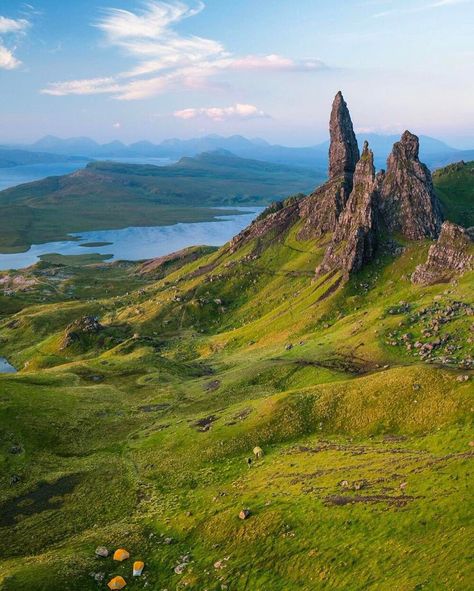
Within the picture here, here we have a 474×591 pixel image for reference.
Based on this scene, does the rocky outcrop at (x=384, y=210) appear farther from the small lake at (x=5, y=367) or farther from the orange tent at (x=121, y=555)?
the small lake at (x=5, y=367)

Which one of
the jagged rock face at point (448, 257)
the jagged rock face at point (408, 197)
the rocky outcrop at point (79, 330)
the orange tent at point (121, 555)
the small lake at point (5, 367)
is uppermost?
the jagged rock face at point (408, 197)

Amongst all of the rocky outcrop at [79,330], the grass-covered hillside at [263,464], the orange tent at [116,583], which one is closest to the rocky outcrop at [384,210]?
the grass-covered hillside at [263,464]

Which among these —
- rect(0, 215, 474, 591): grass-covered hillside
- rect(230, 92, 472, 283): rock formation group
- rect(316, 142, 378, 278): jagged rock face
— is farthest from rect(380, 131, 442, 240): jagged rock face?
rect(0, 215, 474, 591): grass-covered hillside

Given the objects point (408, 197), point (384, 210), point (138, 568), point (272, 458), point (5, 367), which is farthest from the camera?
point (5, 367)

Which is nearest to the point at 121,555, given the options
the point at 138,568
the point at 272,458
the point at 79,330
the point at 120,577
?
the point at 138,568

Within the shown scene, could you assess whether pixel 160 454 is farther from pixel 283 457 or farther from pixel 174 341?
pixel 174 341

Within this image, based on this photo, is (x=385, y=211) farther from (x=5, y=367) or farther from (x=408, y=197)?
(x=5, y=367)

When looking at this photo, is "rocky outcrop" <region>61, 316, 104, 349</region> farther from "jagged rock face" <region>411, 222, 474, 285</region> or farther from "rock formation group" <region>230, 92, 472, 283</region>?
"jagged rock face" <region>411, 222, 474, 285</region>
